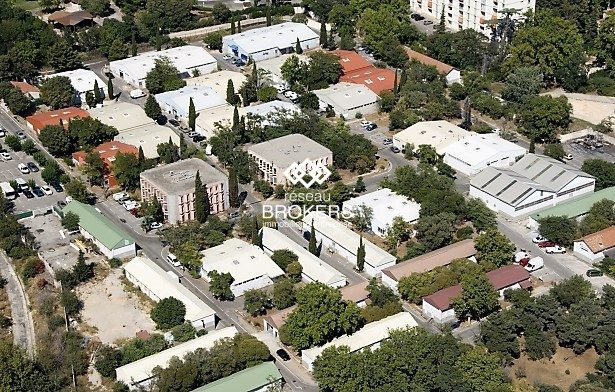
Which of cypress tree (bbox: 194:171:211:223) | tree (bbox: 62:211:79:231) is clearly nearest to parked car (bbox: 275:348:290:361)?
cypress tree (bbox: 194:171:211:223)

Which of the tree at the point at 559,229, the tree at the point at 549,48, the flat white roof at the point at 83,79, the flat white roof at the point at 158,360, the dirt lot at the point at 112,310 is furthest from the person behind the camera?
the flat white roof at the point at 83,79

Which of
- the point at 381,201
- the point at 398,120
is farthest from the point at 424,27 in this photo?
the point at 381,201

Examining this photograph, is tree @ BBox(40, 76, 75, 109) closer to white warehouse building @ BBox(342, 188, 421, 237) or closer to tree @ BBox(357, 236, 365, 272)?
white warehouse building @ BBox(342, 188, 421, 237)

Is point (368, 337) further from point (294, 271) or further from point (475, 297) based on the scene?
point (294, 271)

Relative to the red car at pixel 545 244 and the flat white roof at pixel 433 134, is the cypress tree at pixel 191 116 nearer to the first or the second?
the flat white roof at pixel 433 134

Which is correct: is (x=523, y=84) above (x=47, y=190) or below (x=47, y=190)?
above

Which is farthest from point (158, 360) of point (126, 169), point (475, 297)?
point (126, 169)

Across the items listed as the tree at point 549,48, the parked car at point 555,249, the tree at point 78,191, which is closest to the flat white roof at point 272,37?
the tree at point 549,48
